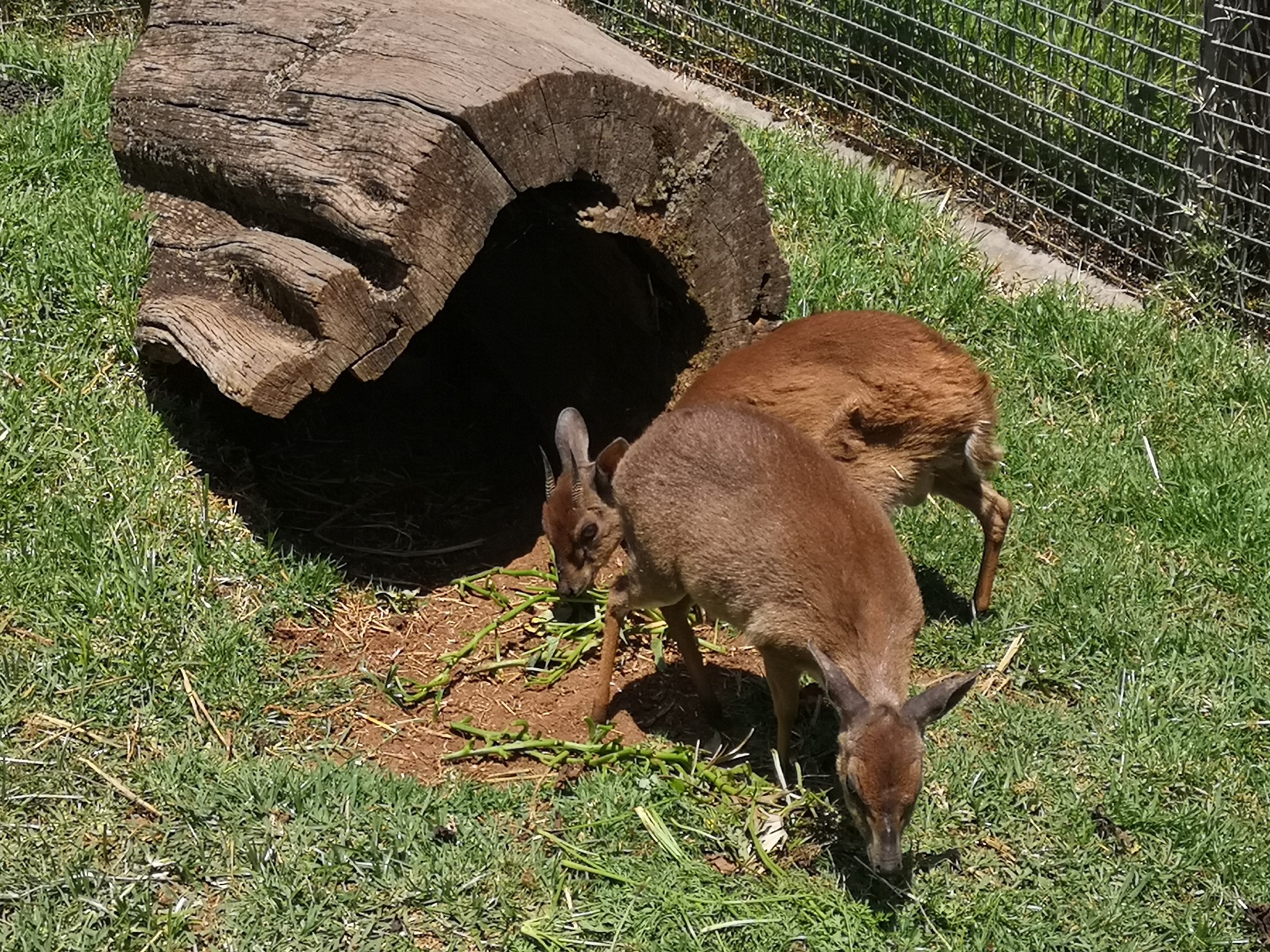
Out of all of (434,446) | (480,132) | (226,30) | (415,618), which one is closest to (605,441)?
(434,446)

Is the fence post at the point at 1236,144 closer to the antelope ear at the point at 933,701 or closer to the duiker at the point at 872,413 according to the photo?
the duiker at the point at 872,413

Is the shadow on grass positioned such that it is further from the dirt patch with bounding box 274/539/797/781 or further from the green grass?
the dirt patch with bounding box 274/539/797/781

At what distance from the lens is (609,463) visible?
215 inches

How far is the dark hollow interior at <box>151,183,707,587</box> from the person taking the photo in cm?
591

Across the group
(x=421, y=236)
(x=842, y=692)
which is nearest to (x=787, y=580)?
(x=842, y=692)

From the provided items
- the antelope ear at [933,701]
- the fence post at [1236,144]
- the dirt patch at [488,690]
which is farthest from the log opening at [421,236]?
the fence post at [1236,144]

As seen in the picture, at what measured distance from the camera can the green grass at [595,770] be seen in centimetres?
418

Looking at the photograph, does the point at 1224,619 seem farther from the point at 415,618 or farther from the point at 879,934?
the point at 415,618

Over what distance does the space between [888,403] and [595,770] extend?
176cm

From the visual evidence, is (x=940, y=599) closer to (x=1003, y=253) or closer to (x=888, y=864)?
(x=888, y=864)

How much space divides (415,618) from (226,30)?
2586mm

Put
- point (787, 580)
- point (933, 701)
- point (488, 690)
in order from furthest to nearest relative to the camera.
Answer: point (488, 690) < point (787, 580) < point (933, 701)

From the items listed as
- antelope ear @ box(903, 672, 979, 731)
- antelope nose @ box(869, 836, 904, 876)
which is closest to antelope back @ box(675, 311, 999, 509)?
antelope ear @ box(903, 672, 979, 731)

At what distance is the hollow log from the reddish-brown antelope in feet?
3.16
